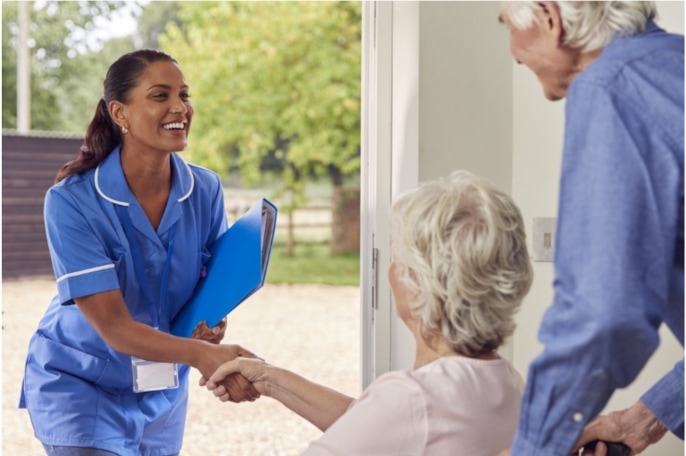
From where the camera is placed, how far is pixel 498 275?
4.31 feet

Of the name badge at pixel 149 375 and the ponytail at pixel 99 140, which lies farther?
the ponytail at pixel 99 140

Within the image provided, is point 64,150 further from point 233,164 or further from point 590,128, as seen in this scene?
point 590,128

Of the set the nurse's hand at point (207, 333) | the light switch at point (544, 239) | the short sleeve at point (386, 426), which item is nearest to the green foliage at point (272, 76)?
the light switch at point (544, 239)

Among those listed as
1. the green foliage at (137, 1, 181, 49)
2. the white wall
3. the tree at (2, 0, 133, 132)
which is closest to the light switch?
the white wall

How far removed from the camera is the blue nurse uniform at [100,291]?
1.95 metres

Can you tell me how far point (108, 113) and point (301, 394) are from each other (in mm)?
906

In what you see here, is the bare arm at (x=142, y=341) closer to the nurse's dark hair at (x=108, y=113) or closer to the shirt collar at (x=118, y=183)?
the shirt collar at (x=118, y=183)

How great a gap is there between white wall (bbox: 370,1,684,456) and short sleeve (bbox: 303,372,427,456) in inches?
37.7

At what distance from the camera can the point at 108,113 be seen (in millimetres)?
2133

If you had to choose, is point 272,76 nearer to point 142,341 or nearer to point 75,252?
point 75,252

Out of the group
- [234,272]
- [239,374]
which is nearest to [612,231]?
[239,374]

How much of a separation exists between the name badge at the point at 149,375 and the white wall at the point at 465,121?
1.82ft

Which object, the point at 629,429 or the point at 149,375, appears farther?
the point at 149,375

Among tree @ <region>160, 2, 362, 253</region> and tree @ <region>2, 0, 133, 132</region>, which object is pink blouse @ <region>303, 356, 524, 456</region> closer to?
tree @ <region>160, 2, 362, 253</region>
